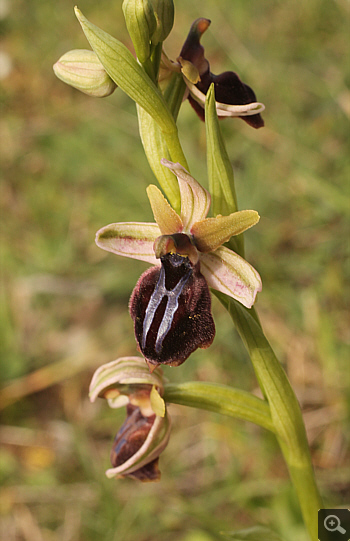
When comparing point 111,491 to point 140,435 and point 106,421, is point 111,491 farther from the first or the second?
point 140,435

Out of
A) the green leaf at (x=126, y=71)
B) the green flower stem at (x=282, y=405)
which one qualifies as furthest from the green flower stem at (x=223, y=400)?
the green leaf at (x=126, y=71)

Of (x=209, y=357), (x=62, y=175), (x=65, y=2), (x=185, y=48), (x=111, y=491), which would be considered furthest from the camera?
(x=65, y=2)

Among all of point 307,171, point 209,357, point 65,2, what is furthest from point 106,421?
point 65,2

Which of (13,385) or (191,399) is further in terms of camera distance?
(13,385)

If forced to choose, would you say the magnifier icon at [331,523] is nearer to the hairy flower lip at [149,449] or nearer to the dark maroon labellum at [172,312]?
the hairy flower lip at [149,449]

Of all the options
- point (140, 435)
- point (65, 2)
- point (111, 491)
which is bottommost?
point (111, 491)

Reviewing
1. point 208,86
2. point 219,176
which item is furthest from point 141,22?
point 219,176
